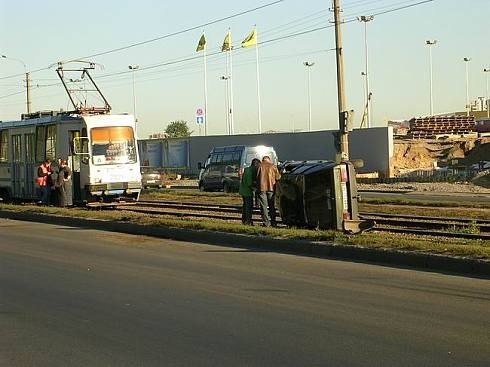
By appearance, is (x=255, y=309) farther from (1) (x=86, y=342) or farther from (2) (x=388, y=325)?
(1) (x=86, y=342)

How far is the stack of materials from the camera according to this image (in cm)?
7275

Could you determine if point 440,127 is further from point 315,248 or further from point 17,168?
point 315,248

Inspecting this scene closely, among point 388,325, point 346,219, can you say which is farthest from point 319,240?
point 388,325

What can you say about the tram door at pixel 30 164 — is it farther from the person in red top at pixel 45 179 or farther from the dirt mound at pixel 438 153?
the dirt mound at pixel 438 153

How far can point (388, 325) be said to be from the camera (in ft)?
24.0

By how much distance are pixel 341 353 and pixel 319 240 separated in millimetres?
6808

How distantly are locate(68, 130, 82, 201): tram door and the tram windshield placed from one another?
595 mm

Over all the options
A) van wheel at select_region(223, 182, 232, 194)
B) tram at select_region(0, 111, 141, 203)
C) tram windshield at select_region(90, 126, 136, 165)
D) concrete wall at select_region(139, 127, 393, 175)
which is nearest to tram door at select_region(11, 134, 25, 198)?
tram at select_region(0, 111, 141, 203)

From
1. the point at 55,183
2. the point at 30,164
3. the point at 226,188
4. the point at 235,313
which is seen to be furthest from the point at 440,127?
the point at 235,313

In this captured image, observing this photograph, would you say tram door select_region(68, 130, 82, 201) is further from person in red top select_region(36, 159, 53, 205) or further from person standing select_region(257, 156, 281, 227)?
person standing select_region(257, 156, 281, 227)

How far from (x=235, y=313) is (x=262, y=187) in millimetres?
Result: 8710

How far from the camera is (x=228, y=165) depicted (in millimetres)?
31922

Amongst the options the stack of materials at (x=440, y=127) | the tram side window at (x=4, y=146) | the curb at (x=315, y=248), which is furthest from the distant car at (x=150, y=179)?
the stack of materials at (x=440, y=127)

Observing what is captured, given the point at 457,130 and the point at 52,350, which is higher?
the point at 457,130
